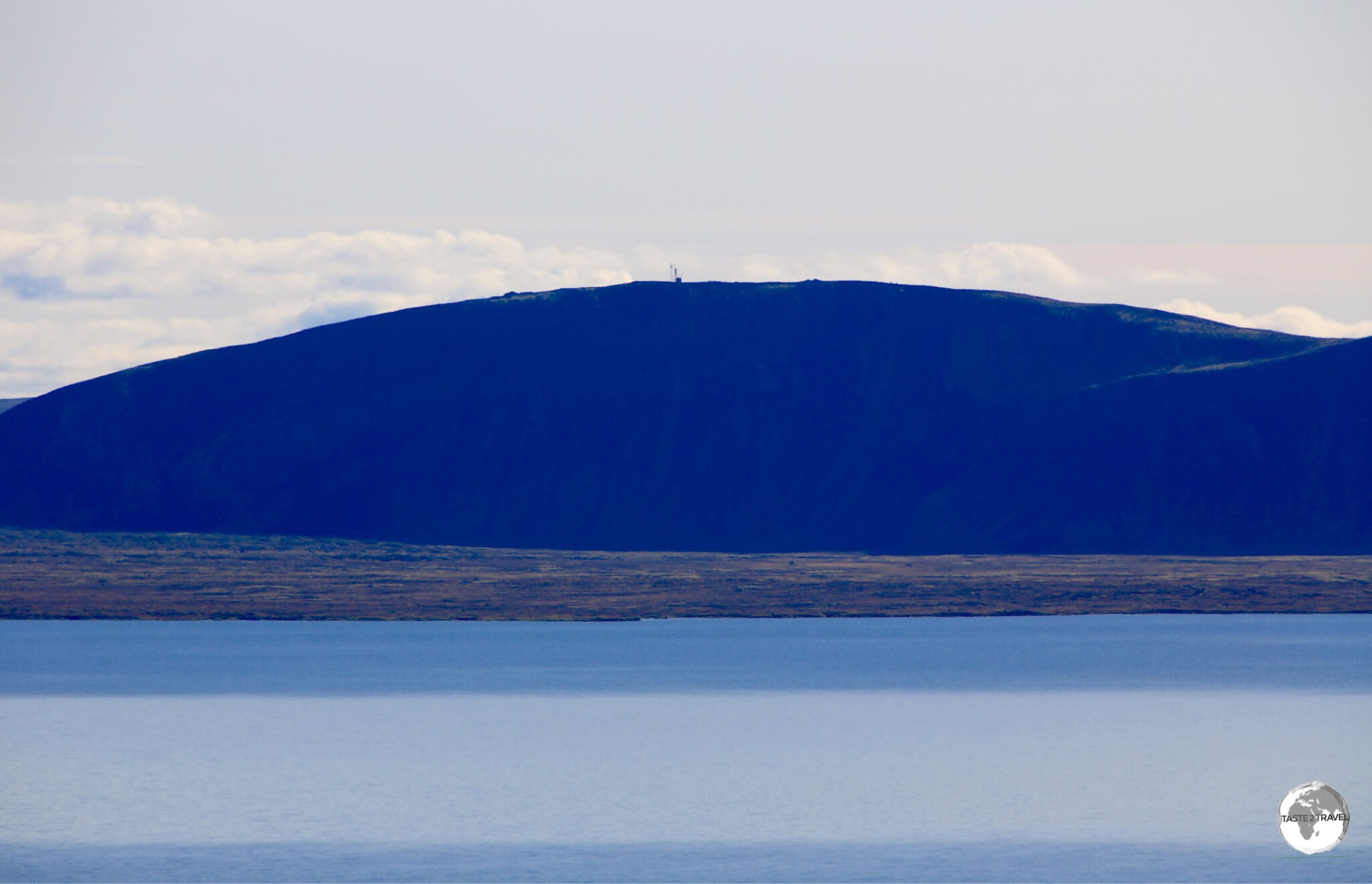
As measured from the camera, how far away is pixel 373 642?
78250 mm

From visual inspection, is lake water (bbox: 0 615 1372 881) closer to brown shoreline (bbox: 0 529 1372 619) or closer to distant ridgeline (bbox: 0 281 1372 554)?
brown shoreline (bbox: 0 529 1372 619)

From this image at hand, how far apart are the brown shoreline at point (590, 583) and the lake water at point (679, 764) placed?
25.9 meters

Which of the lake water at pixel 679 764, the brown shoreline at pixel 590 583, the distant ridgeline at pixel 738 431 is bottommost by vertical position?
the lake water at pixel 679 764

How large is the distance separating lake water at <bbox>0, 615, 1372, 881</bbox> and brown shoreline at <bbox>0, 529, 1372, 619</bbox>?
25.9 metres

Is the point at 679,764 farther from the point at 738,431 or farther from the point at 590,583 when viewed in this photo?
the point at 738,431

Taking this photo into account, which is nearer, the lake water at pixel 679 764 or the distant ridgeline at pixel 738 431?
the lake water at pixel 679 764

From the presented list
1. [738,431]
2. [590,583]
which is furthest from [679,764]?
[738,431]

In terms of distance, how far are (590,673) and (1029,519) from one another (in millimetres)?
94813

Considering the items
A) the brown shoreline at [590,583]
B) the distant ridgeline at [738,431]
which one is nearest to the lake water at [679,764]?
the brown shoreline at [590,583]

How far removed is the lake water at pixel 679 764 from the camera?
27359 mm

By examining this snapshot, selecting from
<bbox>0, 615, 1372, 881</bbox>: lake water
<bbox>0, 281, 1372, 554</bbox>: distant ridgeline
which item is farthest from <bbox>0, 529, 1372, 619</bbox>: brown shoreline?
<bbox>0, 615, 1372, 881</bbox>: lake water

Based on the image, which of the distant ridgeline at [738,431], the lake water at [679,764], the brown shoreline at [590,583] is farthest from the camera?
the distant ridgeline at [738,431]

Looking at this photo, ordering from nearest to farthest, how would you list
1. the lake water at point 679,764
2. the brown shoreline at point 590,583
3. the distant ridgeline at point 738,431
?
the lake water at point 679,764, the brown shoreline at point 590,583, the distant ridgeline at point 738,431

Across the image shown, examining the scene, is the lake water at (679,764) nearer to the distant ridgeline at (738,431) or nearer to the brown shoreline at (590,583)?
the brown shoreline at (590,583)
